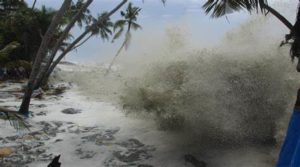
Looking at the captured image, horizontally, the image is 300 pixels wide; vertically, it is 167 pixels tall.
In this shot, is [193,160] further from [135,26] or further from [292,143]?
[135,26]

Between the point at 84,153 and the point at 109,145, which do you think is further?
the point at 109,145

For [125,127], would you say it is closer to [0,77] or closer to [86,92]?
[86,92]

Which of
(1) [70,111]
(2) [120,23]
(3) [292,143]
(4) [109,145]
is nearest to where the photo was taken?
(3) [292,143]

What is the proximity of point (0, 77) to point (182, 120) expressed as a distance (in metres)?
18.9

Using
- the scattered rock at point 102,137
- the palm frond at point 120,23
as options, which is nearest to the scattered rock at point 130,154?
the scattered rock at point 102,137

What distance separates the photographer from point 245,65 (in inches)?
300

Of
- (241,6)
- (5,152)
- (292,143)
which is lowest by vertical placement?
(5,152)

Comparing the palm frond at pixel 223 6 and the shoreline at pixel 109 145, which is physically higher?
the palm frond at pixel 223 6

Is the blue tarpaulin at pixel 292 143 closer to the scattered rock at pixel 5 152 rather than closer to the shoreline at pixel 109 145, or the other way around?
the shoreline at pixel 109 145

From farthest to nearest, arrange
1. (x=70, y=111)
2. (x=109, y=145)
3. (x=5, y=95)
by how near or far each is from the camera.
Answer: (x=5, y=95) → (x=70, y=111) → (x=109, y=145)

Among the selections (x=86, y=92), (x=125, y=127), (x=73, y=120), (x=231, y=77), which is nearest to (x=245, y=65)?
(x=231, y=77)

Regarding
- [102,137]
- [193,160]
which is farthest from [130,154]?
[102,137]

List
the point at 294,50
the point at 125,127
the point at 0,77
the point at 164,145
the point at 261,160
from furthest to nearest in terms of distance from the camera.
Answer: the point at 0,77 → the point at 125,127 → the point at 164,145 → the point at 261,160 → the point at 294,50

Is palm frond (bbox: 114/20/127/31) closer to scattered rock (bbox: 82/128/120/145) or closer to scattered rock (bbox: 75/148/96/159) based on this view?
scattered rock (bbox: 82/128/120/145)
